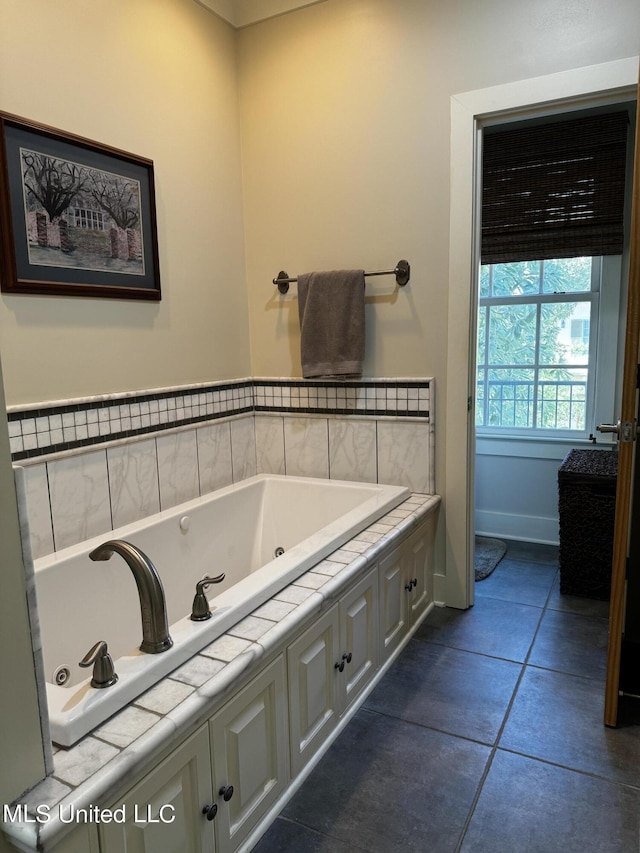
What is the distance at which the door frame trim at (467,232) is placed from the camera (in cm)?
217

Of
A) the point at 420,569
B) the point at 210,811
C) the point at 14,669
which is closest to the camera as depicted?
the point at 14,669

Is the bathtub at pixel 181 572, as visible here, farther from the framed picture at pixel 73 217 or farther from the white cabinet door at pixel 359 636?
the framed picture at pixel 73 217

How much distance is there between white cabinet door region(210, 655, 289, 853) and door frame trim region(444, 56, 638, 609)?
134 centimetres

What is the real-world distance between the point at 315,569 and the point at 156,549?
0.68 meters

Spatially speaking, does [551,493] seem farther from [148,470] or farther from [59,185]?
[59,185]

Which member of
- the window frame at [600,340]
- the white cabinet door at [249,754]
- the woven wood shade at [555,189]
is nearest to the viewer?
the white cabinet door at [249,754]

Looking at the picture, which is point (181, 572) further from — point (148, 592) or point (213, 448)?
point (148, 592)

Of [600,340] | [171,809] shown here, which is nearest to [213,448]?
[171,809]

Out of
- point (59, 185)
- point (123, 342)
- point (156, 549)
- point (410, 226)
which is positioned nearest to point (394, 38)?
point (410, 226)

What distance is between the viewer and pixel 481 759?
1.76 m

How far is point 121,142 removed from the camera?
2.20 metres

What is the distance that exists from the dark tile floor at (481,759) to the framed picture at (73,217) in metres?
1.75

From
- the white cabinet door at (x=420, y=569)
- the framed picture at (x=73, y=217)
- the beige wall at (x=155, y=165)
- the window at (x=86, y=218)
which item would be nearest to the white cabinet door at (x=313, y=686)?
the white cabinet door at (x=420, y=569)

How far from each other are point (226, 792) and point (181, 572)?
3.39 feet
